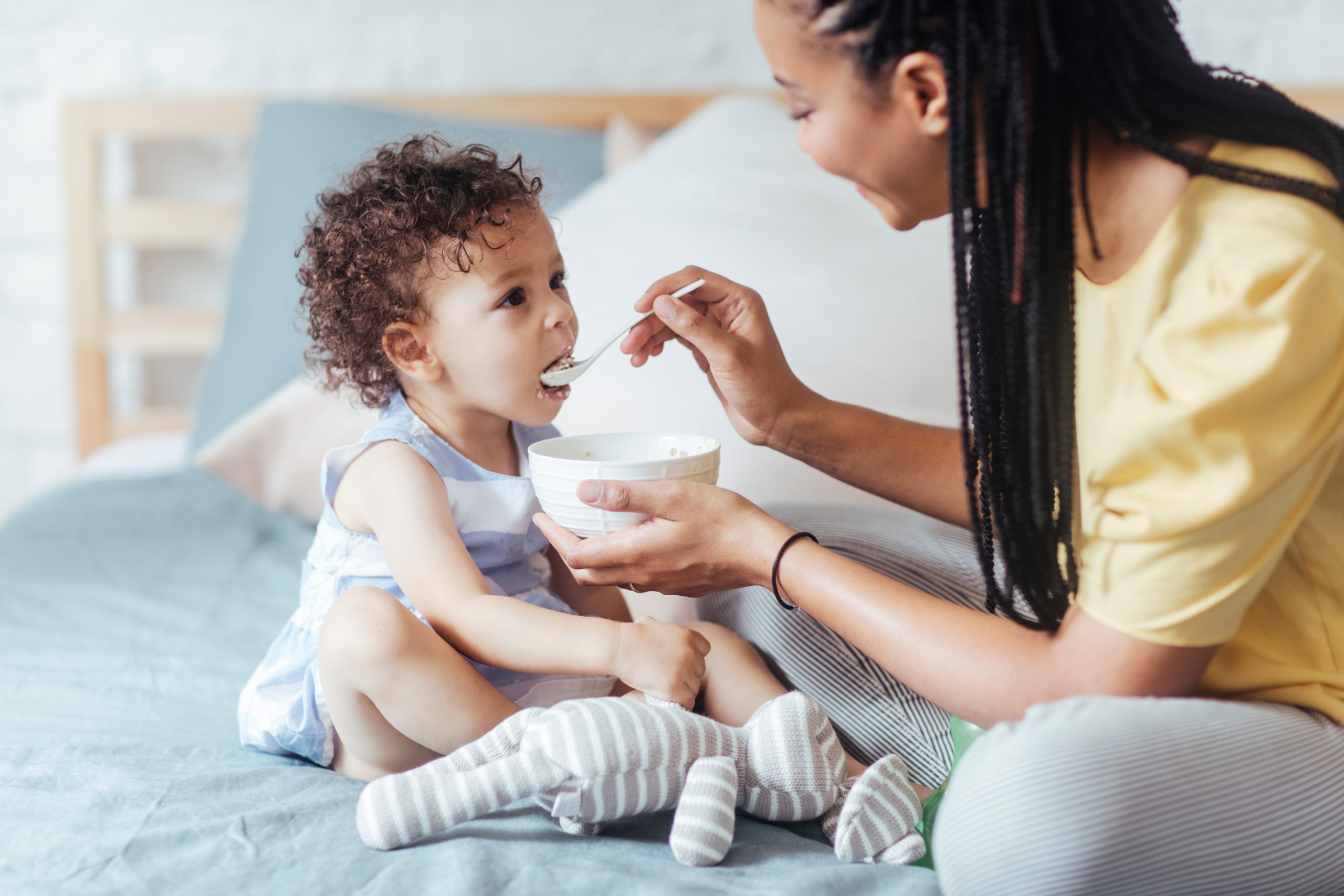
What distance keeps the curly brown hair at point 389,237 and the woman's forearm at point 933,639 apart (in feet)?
1.39

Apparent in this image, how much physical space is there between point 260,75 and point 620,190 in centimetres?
97

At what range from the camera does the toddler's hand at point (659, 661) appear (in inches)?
34.2

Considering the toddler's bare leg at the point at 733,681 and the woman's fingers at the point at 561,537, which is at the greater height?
the woman's fingers at the point at 561,537

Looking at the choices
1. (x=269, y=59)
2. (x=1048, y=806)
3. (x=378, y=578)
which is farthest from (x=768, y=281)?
(x=269, y=59)

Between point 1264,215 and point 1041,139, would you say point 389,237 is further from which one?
point 1264,215

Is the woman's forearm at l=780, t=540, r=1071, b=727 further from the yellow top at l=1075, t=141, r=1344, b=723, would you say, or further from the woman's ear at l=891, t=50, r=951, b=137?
the woman's ear at l=891, t=50, r=951, b=137

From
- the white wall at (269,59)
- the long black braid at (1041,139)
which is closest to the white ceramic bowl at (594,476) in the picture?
the long black braid at (1041,139)

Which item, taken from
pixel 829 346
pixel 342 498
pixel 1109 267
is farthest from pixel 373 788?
pixel 829 346

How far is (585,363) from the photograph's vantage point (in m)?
1.01

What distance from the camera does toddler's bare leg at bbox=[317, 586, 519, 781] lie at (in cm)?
87

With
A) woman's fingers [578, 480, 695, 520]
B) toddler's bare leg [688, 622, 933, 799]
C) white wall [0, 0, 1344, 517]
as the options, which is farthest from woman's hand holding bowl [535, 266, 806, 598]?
white wall [0, 0, 1344, 517]

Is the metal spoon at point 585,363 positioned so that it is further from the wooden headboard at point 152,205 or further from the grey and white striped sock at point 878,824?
the wooden headboard at point 152,205

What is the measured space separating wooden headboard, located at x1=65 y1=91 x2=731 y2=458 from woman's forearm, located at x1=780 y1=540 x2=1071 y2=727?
1.54m

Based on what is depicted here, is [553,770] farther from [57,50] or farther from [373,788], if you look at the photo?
[57,50]
